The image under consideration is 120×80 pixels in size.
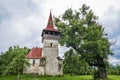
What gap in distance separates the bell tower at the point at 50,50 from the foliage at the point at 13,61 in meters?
7.07

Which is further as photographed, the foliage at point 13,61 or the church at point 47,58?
the church at point 47,58

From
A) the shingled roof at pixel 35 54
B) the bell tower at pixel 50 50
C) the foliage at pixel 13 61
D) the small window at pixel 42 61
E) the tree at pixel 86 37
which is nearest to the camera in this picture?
the tree at pixel 86 37

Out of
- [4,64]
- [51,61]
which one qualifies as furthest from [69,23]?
[4,64]

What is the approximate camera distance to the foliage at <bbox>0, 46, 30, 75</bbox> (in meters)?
54.5

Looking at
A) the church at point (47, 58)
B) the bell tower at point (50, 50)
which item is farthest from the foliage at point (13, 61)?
the bell tower at point (50, 50)

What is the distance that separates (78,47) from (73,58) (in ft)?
9.39

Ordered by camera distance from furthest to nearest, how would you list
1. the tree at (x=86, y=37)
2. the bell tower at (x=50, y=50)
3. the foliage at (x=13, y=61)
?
1. the bell tower at (x=50, y=50)
2. the foliage at (x=13, y=61)
3. the tree at (x=86, y=37)

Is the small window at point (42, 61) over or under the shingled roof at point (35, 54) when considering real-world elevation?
under

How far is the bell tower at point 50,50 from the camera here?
61031 millimetres

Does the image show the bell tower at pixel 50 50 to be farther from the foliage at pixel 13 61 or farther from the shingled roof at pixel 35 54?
the foliage at pixel 13 61

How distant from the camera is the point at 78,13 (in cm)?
4125

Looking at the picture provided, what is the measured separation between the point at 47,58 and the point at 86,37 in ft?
86.6

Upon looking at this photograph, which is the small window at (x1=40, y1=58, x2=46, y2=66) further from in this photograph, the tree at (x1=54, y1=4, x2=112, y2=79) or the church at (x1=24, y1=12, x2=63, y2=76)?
the tree at (x1=54, y1=4, x2=112, y2=79)

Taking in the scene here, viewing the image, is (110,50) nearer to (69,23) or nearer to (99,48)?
(99,48)
